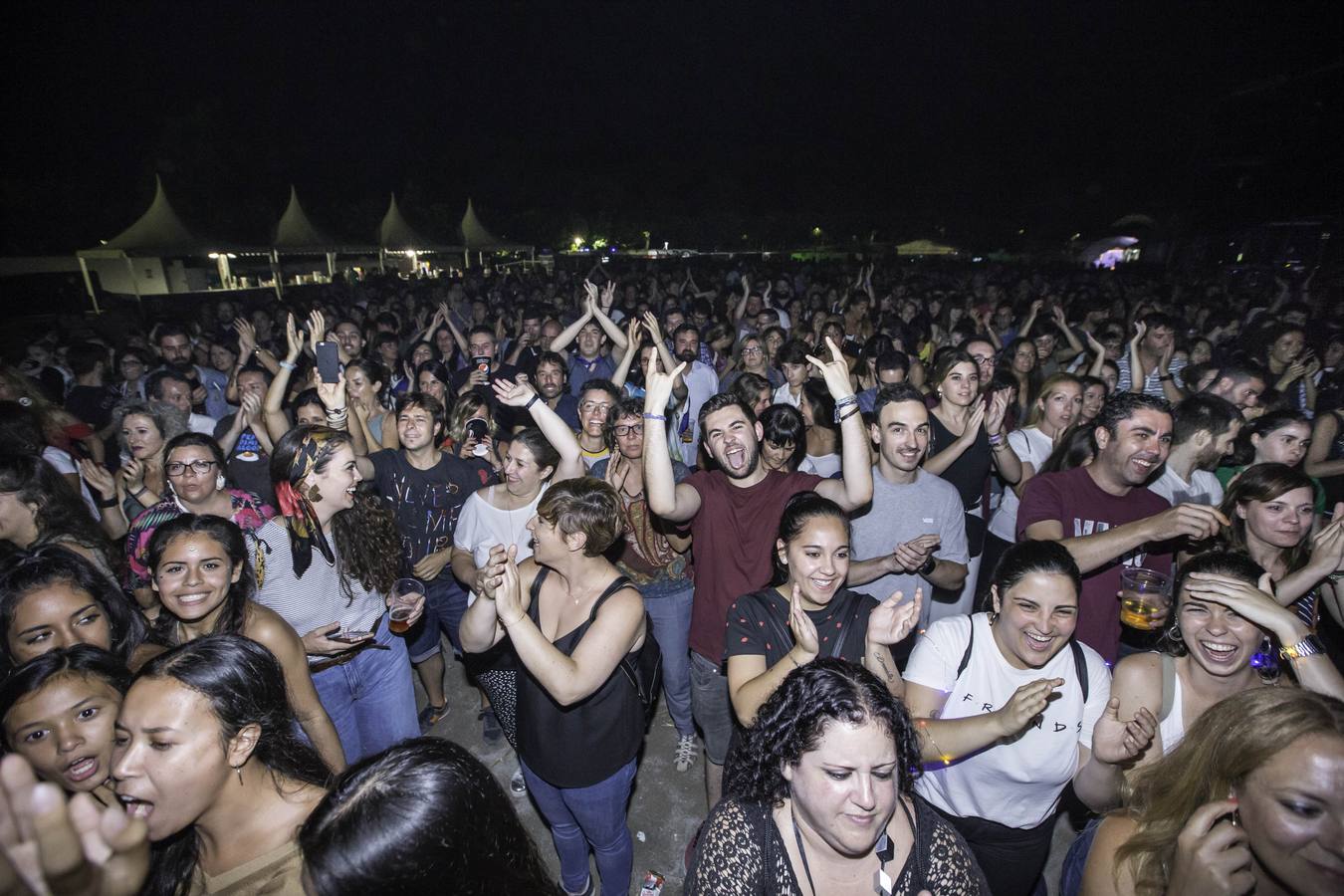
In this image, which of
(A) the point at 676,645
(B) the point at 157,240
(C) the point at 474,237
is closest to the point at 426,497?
(A) the point at 676,645

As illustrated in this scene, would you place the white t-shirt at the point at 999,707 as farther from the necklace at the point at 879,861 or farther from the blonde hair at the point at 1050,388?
the blonde hair at the point at 1050,388

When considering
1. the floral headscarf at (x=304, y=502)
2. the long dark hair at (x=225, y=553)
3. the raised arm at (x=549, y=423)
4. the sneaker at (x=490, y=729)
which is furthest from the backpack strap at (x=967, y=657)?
the sneaker at (x=490, y=729)

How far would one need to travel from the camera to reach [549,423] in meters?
3.55

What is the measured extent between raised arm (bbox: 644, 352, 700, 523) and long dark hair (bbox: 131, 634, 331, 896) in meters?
1.72

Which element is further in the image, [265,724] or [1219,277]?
[1219,277]

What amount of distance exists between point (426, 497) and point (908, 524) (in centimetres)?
303

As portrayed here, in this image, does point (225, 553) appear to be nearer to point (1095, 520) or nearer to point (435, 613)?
point (435, 613)

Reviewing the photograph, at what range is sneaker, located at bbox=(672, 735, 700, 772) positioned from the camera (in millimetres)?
3957

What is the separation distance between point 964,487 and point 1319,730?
286cm

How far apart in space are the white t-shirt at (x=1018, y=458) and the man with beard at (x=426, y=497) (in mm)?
3723

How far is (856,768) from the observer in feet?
5.29

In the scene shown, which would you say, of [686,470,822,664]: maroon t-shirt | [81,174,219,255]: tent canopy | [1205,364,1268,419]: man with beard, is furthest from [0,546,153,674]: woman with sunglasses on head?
[81,174,219,255]: tent canopy

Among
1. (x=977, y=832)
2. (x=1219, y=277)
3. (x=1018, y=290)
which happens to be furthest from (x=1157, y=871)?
(x=1219, y=277)

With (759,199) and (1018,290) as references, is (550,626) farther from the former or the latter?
(759,199)
